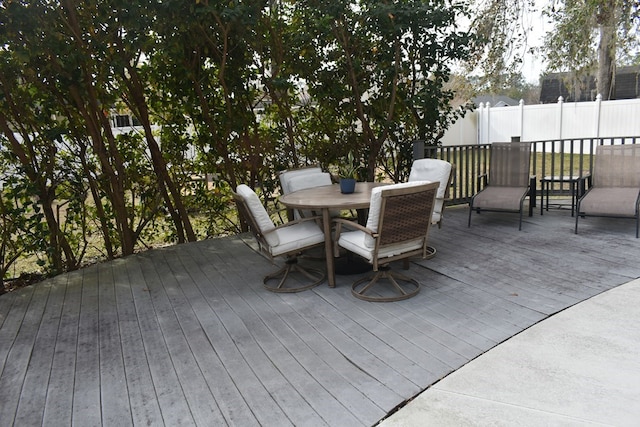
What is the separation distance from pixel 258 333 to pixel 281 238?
0.98 meters

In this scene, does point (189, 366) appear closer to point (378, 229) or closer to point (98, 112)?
point (378, 229)

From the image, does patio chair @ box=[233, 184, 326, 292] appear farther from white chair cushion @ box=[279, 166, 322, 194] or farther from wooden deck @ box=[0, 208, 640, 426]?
white chair cushion @ box=[279, 166, 322, 194]

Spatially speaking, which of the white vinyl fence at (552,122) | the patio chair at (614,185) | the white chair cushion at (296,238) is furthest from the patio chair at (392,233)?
the white vinyl fence at (552,122)

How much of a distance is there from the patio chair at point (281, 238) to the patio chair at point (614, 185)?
2.97 m

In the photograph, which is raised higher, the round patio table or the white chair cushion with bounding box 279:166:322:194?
the white chair cushion with bounding box 279:166:322:194

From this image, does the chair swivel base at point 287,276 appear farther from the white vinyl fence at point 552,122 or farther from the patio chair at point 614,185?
the white vinyl fence at point 552,122

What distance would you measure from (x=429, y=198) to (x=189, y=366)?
2.00 meters

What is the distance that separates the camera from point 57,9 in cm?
428

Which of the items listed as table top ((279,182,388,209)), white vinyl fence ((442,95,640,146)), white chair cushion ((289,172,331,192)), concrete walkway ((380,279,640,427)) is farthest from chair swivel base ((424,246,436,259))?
white vinyl fence ((442,95,640,146))

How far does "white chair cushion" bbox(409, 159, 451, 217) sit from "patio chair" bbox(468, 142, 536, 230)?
113 cm

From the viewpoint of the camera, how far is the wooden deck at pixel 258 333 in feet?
7.47

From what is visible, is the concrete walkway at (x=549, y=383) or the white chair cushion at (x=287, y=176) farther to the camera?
the white chair cushion at (x=287, y=176)

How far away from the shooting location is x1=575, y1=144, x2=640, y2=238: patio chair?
4.68 meters

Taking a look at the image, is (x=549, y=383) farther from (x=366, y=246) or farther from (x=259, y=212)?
(x=259, y=212)
